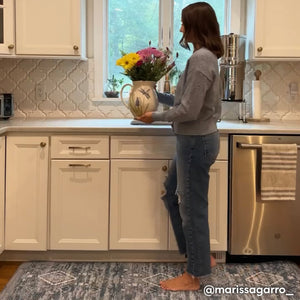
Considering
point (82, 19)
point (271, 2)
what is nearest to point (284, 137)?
point (271, 2)

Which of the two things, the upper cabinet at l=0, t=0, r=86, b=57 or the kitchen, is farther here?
the upper cabinet at l=0, t=0, r=86, b=57

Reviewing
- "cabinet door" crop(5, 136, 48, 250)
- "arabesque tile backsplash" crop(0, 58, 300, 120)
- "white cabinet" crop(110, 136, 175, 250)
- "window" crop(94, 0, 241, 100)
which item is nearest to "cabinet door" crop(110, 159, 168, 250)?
"white cabinet" crop(110, 136, 175, 250)

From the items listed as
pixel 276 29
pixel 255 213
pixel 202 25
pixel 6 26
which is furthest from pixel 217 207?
pixel 6 26

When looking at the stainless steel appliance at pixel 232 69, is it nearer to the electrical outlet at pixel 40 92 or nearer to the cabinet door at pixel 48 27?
the cabinet door at pixel 48 27

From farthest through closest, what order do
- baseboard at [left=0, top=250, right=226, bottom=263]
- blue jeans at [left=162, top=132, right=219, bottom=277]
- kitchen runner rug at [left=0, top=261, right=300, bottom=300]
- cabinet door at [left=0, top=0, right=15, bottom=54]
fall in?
cabinet door at [left=0, top=0, right=15, bottom=54], baseboard at [left=0, top=250, right=226, bottom=263], kitchen runner rug at [left=0, top=261, right=300, bottom=300], blue jeans at [left=162, top=132, right=219, bottom=277]

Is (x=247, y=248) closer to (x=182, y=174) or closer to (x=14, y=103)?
(x=182, y=174)

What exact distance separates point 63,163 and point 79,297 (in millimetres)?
785

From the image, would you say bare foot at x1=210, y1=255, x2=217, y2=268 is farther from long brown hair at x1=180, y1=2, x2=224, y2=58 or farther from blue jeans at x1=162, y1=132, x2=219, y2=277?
long brown hair at x1=180, y1=2, x2=224, y2=58

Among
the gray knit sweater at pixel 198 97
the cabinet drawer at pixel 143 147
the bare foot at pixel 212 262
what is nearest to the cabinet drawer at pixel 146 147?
the cabinet drawer at pixel 143 147

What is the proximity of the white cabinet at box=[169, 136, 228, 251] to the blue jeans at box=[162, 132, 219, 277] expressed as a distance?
37 cm

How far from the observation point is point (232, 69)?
10.3ft

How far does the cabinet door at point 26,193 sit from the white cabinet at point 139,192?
0.42 meters

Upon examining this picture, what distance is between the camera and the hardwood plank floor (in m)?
2.51

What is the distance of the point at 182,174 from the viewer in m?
2.24
